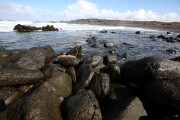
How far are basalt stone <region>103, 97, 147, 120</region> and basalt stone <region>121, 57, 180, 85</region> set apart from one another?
1.46m

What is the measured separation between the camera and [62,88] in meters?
6.59

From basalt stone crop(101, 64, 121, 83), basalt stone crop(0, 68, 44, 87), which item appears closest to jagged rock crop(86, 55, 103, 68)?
basalt stone crop(101, 64, 121, 83)

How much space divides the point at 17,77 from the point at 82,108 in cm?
247

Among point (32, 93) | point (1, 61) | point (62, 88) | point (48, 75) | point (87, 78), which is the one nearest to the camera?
point (32, 93)

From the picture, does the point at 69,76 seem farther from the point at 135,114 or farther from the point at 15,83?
the point at 135,114

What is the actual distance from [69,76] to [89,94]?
5.94 ft

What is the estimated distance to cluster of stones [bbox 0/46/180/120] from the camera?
5.29 metres

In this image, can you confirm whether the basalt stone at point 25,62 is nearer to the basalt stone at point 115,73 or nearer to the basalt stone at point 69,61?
the basalt stone at point 69,61

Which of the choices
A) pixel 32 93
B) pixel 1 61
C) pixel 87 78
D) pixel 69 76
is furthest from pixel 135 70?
pixel 1 61

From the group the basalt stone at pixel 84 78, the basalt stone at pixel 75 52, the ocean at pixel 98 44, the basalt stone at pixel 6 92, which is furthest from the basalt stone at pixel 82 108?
the ocean at pixel 98 44

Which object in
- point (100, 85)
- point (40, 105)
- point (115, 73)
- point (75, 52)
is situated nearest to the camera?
point (40, 105)

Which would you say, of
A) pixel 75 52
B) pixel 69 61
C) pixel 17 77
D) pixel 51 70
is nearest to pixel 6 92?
pixel 17 77

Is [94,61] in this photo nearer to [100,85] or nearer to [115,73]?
[115,73]

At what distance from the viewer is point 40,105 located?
5.25 meters
